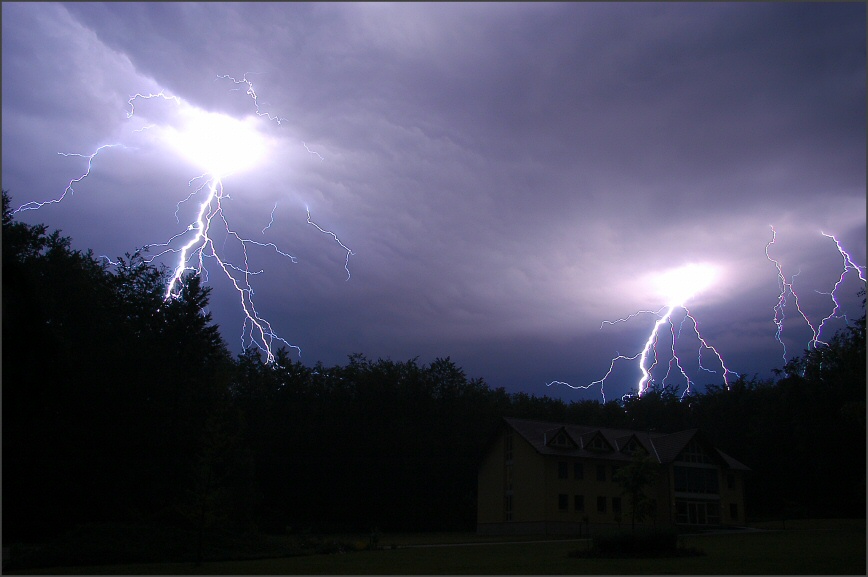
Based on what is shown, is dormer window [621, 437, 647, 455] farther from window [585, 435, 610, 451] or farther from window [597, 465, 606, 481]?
window [597, 465, 606, 481]

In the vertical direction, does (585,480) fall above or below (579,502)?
above

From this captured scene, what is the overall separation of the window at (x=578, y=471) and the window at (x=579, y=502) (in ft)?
3.98

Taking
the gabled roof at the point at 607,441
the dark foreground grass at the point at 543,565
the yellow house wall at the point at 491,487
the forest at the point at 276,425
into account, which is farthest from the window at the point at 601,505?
the dark foreground grass at the point at 543,565

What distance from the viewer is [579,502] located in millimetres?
44406

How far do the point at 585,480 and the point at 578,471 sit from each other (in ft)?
2.57

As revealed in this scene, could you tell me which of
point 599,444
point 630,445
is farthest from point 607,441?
point 630,445

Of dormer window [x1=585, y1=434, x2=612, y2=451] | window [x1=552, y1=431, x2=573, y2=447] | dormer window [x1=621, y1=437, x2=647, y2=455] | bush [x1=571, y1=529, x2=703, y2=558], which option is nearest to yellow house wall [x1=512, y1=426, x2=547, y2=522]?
window [x1=552, y1=431, x2=573, y2=447]

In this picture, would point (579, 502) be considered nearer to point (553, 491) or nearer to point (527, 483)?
point (553, 491)

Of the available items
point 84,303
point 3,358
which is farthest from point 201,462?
point 84,303

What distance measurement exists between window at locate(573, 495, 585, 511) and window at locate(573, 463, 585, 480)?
1.21 meters

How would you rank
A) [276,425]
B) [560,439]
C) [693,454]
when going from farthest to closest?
[276,425] → [693,454] → [560,439]

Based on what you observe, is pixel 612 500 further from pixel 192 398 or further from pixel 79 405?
pixel 79 405

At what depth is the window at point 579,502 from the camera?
44.2 m

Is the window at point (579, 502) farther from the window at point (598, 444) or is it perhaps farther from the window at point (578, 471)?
the window at point (598, 444)
